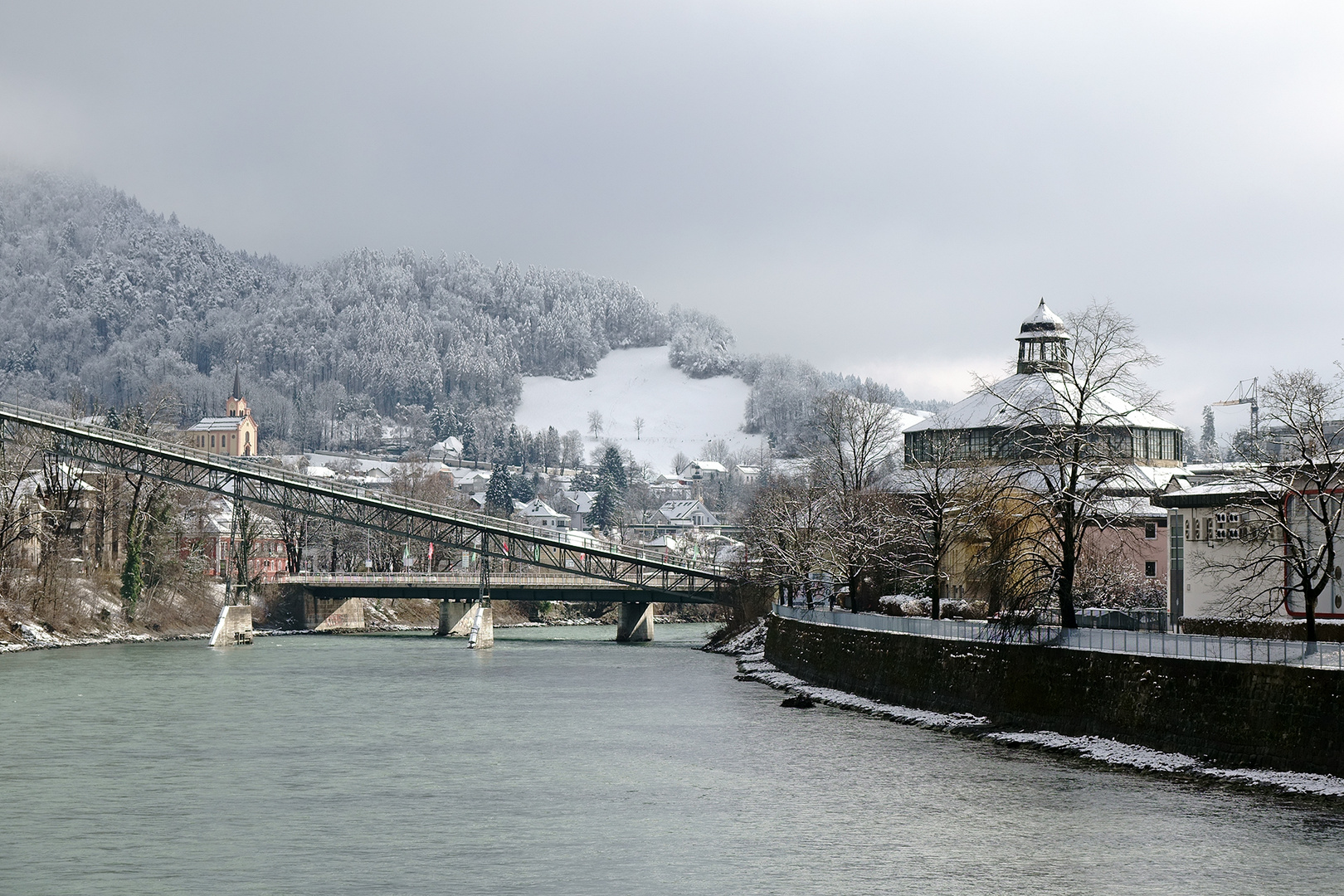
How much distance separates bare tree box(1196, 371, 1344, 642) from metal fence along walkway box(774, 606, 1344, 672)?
213 centimetres

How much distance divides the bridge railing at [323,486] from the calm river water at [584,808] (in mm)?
42868

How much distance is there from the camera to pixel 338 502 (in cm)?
11000

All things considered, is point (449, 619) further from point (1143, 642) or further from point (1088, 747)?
point (1143, 642)

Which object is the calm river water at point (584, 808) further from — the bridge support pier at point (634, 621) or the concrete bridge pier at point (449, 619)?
the concrete bridge pier at point (449, 619)

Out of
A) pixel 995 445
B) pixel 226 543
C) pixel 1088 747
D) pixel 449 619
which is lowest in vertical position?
pixel 1088 747

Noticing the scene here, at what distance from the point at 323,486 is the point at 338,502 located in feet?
6.83

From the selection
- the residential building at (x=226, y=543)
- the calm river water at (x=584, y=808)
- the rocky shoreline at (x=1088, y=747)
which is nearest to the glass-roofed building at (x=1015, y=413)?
the rocky shoreline at (x=1088, y=747)

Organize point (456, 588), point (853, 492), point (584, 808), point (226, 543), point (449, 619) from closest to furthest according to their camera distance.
Answer: point (584, 808)
point (853, 492)
point (456, 588)
point (449, 619)
point (226, 543)

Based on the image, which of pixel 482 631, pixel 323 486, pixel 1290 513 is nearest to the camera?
pixel 1290 513

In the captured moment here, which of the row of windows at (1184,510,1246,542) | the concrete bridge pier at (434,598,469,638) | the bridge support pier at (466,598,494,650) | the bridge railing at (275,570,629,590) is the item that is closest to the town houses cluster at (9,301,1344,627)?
the row of windows at (1184,510,1246,542)

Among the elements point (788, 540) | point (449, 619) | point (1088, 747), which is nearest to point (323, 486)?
point (449, 619)

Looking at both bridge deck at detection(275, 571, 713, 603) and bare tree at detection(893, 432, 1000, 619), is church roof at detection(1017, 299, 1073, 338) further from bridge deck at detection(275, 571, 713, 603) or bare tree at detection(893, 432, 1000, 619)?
bridge deck at detection(275, 571, 713, 603)

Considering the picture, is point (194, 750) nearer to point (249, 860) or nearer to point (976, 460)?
point (249, 860)

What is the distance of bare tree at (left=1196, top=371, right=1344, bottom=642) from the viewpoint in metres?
42.8
